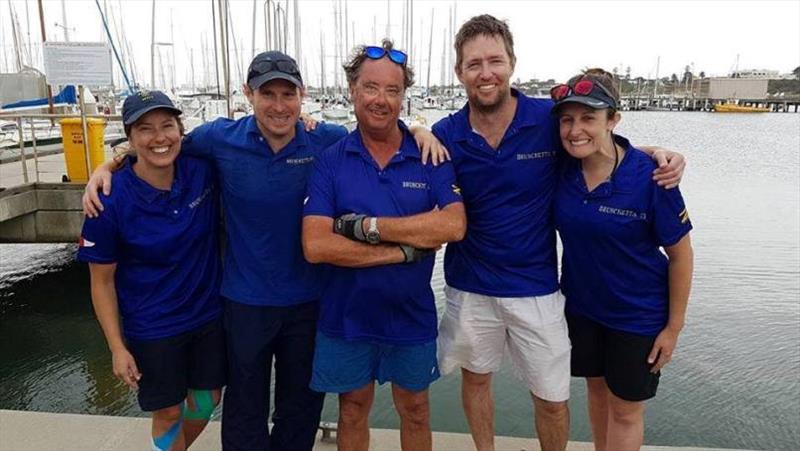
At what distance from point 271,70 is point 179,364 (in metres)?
1.57

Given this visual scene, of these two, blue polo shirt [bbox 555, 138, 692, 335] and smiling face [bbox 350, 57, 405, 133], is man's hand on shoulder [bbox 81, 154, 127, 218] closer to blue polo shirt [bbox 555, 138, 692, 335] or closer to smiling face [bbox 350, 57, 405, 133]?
smiling face [bbox 350, 57, 405, 133]

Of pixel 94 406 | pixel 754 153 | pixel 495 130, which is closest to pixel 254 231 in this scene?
pixel 495 130

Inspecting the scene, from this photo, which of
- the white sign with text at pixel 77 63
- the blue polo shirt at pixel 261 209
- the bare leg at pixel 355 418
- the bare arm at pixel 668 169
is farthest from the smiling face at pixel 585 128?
the white sign with text at pixel 77 63

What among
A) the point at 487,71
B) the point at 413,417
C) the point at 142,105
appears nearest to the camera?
the point at 142,105

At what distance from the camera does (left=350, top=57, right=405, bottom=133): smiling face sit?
2748 mm

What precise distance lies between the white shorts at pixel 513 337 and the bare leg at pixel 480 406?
0.08 metres

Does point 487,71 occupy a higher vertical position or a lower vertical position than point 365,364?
higher

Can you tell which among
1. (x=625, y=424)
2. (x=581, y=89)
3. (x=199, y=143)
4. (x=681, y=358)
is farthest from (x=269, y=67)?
(x=681, y=358)

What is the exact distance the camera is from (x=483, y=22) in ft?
9.86

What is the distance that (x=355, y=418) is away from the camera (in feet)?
9.91

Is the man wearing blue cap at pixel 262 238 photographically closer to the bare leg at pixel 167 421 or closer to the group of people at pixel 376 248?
the group of people at pixel 376 248

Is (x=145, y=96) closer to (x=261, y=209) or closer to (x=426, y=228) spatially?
(x=261, y=209)

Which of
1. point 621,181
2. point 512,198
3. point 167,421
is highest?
point 621,181

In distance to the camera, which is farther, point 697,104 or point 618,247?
point 697,104
